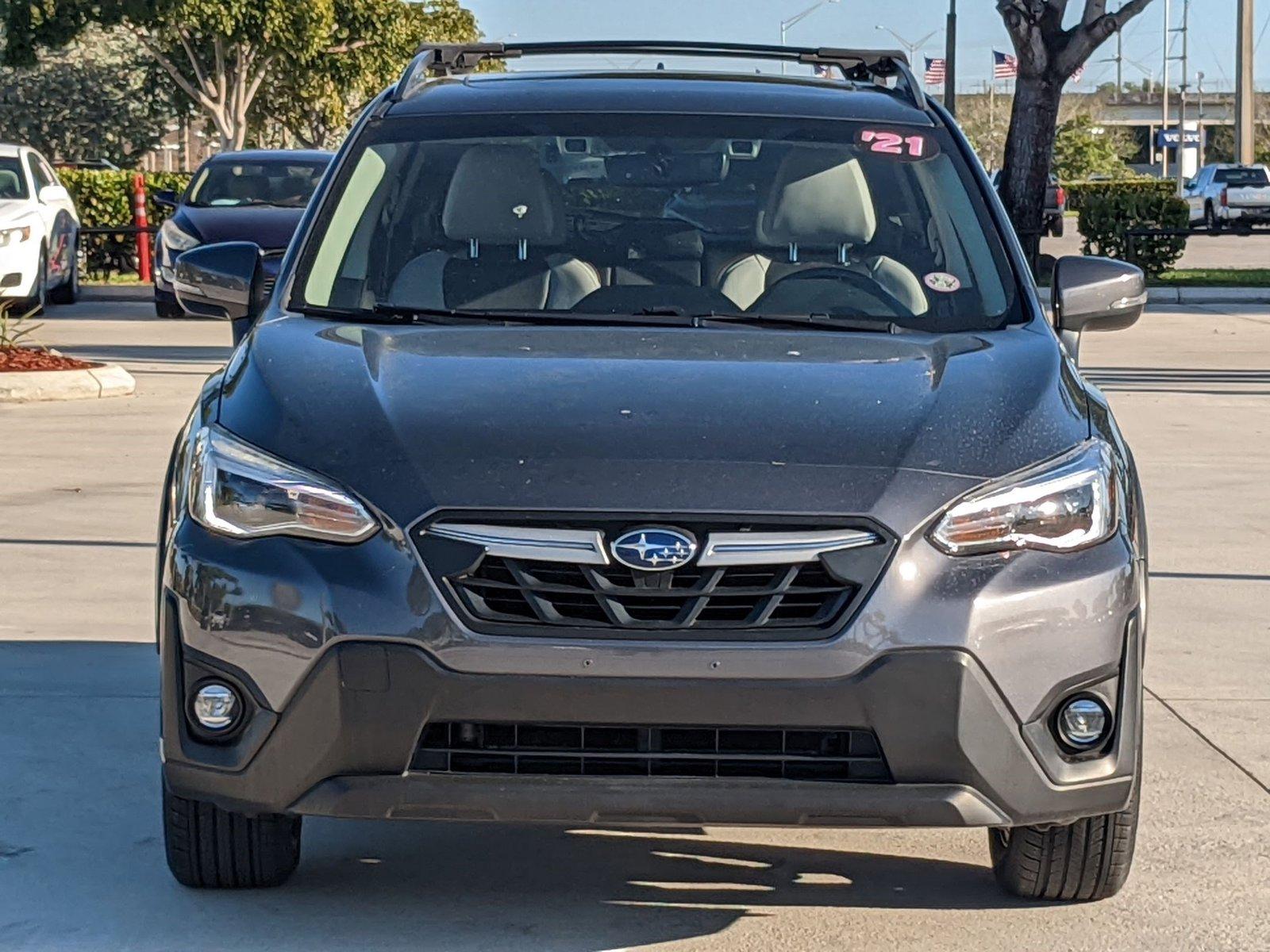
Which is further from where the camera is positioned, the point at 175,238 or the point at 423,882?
the point at 175,238

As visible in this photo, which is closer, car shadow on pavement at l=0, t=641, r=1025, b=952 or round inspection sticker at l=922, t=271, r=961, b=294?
car shadow on pavement at l=0, t=641, r=1025, b=952

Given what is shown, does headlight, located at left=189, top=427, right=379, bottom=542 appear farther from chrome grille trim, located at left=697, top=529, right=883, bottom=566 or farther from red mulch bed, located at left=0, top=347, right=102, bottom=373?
red mulch bed, located at left=0, top=347, right=102, bottom=373

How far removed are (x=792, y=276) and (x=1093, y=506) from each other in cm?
130

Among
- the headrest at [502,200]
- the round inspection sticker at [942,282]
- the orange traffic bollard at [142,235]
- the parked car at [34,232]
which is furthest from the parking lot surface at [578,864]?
the orange traffic bollard at [142,235]

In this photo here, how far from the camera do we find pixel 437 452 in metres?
3.93

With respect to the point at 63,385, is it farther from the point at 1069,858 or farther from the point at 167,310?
the point at 1069,858

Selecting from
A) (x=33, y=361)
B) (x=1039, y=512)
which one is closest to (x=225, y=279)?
(x=1039, y=512)

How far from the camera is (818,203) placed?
5.32 m

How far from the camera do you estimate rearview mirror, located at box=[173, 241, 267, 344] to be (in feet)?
17.7

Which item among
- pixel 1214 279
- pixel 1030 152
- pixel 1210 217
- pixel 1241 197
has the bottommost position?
pixel 1210 217

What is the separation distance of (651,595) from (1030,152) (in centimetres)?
2099

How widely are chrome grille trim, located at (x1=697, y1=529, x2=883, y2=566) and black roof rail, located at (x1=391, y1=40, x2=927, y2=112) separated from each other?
213 centimetres

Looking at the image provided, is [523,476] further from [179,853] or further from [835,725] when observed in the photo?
[179,853]

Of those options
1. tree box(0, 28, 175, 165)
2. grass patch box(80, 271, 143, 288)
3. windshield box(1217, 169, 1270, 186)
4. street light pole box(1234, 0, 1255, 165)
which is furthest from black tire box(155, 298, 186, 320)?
tree box(0, 28, 175, 165)
